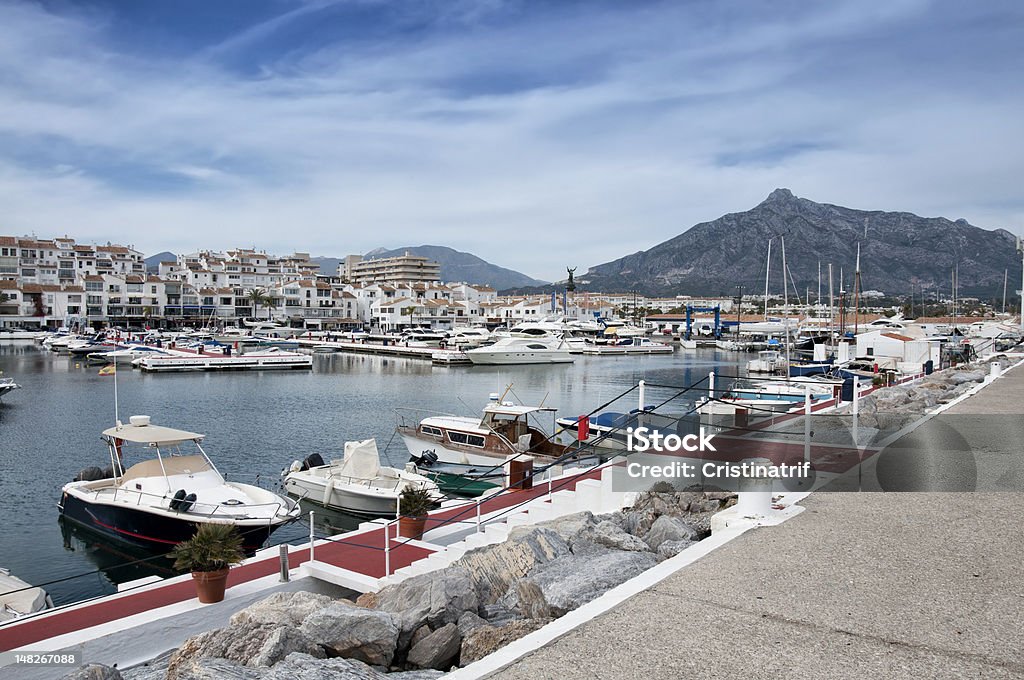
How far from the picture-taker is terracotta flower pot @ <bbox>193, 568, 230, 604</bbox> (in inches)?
298

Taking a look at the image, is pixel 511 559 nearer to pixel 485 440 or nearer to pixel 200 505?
pixel 200 505

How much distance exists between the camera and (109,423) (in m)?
29.9

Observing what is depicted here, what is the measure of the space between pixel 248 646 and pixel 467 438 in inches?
610

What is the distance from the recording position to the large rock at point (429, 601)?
18.5ft

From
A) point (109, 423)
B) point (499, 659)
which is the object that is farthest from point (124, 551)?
point (109, 423)

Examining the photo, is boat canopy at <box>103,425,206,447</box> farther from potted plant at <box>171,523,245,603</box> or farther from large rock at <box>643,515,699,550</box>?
large rock at <box>643,515,699,550</box>

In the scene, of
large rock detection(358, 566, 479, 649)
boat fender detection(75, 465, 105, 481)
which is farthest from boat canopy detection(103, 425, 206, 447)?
large rock detection(358, 566, 479, 649)

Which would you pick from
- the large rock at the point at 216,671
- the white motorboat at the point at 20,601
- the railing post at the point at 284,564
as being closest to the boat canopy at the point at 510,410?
the railing post at the point at 284,564

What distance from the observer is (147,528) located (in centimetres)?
1348

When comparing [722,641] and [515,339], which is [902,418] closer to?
[722,641]

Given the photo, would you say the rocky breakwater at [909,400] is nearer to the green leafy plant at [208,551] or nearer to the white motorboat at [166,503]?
the green leafy plant at [208,551]

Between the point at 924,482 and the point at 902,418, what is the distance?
461 cm

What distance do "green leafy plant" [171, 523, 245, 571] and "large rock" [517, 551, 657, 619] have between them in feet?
11.0

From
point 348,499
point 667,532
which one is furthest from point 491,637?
point 348,499
